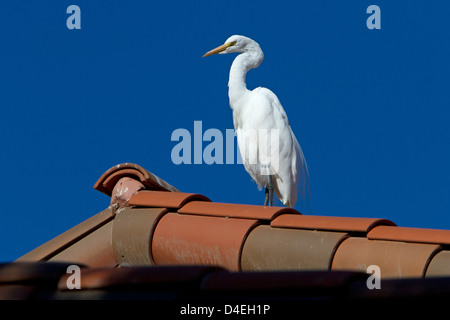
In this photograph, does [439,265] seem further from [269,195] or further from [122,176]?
[269,195]

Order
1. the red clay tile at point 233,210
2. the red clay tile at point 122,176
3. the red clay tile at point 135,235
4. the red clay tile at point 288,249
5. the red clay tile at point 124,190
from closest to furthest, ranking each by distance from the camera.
→ the red clay tile at point 288,249 < the red clay tile at point 233,210 < the red clay tile at point 135,235 < the red clay tile at point 124,190 < the red clay tile at point 122,176

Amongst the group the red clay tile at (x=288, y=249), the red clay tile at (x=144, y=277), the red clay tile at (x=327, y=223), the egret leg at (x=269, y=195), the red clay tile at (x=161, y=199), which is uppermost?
the egret leg at (x=269, y=195)

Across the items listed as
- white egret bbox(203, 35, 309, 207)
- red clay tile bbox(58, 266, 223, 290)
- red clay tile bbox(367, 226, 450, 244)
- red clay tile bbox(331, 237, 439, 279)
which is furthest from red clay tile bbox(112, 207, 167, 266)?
white egret bbox(203, 35, 309, 207)

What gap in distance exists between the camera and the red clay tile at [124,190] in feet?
15.4

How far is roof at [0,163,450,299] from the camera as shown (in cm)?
206

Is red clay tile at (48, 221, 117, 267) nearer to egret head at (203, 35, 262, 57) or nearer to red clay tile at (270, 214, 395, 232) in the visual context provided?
red clay tile at (270, 214, 395, 232)

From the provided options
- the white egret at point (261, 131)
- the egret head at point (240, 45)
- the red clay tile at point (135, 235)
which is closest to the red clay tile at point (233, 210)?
the red clay tile at point (135, 235)

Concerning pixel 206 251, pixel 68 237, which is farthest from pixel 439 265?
pixel 68 237

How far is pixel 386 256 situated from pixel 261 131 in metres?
5.16

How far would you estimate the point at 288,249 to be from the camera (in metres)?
3.92

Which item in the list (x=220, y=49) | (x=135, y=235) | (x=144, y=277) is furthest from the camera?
(x=220, y=49)

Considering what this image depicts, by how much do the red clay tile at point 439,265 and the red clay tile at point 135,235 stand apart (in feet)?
5.09

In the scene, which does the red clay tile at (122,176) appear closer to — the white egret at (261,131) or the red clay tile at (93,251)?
the red clay tile at (93,251)
